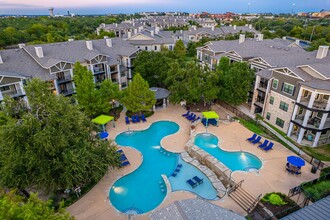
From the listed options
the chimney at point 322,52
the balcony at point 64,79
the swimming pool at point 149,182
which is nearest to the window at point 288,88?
the chimney at point 322,52

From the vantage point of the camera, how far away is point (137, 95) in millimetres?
29953

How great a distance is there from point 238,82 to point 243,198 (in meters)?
17.2

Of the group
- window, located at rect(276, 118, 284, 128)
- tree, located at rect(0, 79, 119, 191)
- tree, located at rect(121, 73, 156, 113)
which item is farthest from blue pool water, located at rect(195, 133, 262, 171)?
tree, located at rect(0, 79, 119, 191)

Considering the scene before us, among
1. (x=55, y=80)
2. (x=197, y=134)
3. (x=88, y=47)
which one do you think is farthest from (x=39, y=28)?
(x=197, y=134)

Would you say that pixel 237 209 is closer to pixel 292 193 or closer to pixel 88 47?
pixel 292 193

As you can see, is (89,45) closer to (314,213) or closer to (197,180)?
(197,180)

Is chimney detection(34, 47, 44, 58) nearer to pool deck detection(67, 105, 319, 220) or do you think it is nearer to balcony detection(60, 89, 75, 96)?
balcony detection(60, 89, 75, 96)

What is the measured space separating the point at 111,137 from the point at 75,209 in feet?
37.0

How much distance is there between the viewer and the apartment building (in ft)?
76.7

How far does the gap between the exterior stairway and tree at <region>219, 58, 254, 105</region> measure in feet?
49.6

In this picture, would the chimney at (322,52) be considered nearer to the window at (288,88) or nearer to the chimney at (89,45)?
the window at (288,88)

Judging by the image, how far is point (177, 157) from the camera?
2331 cm

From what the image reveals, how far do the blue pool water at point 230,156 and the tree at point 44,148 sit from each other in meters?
12.6

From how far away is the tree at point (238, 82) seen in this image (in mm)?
30047
